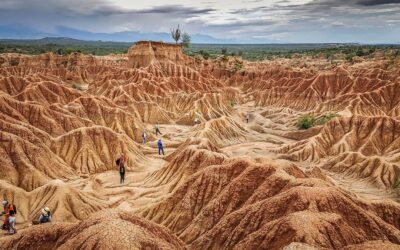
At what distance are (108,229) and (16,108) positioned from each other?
42.6 meters

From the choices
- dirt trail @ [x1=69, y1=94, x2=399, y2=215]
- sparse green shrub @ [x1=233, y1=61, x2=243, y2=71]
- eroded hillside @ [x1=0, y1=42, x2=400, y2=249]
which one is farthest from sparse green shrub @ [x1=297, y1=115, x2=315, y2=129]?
sparse green shrub @ [x1=233, y1=61, x2=243, y2=71]

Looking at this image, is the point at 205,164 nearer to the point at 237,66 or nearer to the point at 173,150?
the point at 173,150

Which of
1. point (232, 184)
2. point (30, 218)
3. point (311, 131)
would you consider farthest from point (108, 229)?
point (311, 131)

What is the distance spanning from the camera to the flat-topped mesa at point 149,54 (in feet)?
389

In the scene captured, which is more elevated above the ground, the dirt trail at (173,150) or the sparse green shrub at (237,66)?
the sparse green shrub at (237,66)

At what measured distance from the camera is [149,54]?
11850cm

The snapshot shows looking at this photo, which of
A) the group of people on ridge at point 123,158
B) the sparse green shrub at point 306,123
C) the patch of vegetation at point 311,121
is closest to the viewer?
the group of people on ridge at point 123,158

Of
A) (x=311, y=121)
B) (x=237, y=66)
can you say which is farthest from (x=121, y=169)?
(x=237, y=66)

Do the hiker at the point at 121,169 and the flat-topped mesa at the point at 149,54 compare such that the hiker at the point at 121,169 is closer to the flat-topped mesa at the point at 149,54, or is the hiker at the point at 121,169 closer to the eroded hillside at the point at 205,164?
the eroded hillside at the point at 205,164

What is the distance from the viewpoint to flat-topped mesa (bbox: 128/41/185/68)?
4668 inches

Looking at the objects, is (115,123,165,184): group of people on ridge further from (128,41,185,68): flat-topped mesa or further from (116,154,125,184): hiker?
(128,41,185,68): flat-topped mesa

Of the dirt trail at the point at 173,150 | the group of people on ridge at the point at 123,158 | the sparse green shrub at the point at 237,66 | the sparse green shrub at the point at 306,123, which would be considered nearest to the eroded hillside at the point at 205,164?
the dirt trail at the point at 173,150

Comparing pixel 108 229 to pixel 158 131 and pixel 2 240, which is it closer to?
pixel 2 240

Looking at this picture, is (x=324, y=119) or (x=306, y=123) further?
(x=324, y=119)
